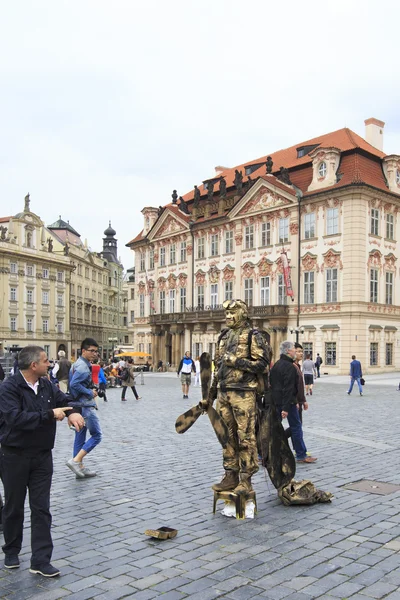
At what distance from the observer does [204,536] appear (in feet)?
18.5

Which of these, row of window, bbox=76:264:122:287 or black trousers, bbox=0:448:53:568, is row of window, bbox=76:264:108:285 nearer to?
row of window, bbox=76:264:122:287

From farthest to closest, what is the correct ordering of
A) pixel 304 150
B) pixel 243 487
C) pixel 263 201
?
pixel 304 150 → pixel 263 201 → pixel 243 487

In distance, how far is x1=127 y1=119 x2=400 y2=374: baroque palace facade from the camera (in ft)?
124

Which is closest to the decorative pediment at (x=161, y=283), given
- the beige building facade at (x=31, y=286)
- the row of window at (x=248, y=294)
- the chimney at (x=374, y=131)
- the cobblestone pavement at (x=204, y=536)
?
the row of window at (x=248, y=294)

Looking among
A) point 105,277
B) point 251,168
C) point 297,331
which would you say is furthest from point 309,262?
point 105,277

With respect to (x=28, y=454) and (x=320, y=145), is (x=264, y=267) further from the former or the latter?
(x=28, y=454)

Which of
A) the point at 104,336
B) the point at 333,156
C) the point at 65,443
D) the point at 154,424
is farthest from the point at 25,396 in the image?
the point at 104,336

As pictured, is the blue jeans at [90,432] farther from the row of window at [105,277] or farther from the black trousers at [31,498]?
the row of window at [105,277]

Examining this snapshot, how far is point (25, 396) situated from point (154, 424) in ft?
30.8

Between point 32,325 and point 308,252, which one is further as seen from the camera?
point 32,325

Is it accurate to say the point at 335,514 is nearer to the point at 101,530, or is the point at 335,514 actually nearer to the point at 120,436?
the point at 101,530

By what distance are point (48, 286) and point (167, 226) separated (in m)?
23.5

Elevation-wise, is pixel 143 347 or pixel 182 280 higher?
pixel 182 280

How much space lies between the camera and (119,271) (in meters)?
99.4
